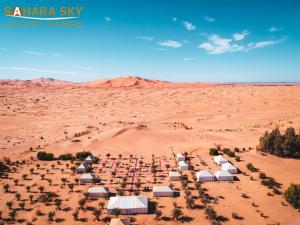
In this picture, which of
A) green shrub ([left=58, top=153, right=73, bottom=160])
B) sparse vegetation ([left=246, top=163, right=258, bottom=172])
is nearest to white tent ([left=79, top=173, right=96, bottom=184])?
green shrub ([left=58, top=153, right=73, bottom=160])

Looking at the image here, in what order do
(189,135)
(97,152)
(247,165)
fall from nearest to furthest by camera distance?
(247,165) < (97,152) < (189,135)

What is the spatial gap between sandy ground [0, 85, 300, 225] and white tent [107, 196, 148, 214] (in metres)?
0.76

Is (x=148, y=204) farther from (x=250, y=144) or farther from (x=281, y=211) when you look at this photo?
(x=250, y=144)

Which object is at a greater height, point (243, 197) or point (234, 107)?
point (234, 107)

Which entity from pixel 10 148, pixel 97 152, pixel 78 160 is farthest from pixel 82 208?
pixel 10 148

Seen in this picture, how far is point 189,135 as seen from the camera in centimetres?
5866

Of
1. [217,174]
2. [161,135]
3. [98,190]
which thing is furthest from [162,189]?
[161,135]

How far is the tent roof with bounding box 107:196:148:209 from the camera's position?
26.9 metres

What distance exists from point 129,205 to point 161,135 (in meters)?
32.2

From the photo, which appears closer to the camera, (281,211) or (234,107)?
(281,211)

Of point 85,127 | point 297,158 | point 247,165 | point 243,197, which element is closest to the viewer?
point 243,197

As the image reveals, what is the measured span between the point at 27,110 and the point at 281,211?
91.2m

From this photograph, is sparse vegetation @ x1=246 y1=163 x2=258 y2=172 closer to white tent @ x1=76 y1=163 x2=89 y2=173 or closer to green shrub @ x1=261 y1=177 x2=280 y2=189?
green shrub @ x1=261 y1=177 x2=280 y2=189

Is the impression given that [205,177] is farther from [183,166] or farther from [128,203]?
[128,203]
